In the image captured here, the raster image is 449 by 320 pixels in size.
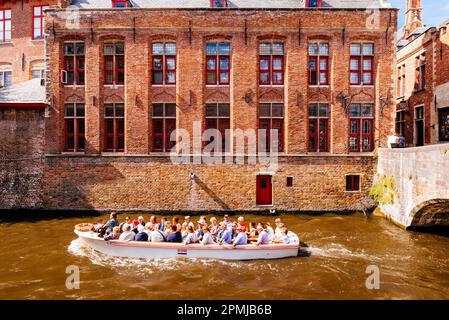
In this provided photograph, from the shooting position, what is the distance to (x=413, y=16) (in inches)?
910

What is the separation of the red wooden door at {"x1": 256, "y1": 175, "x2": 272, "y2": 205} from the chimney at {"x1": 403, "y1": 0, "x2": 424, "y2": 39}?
A: 1678cm

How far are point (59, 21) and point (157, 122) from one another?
6.66m

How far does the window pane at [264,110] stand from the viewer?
1571cm

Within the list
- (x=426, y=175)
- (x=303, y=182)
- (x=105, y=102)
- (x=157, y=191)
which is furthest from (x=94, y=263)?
(x=426, y=175)

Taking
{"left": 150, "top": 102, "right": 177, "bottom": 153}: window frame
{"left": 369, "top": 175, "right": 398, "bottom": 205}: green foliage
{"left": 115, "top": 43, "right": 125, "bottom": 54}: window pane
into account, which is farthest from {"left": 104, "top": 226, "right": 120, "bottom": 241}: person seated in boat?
{"left": 369, "top": 175, "right": 398, "bottom": 205}: green foliage

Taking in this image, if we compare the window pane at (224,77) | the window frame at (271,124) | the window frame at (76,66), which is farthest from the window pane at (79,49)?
the window frame at (271,124)

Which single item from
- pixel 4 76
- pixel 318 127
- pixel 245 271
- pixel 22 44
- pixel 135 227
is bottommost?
pixel 245 271

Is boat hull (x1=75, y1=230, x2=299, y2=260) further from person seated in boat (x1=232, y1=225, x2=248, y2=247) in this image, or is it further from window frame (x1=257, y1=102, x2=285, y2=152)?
window frame (x1=257, y1=102, x2=285, y2=152)

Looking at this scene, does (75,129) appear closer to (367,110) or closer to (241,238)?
(241,238)

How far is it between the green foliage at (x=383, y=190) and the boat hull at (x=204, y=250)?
6422mm

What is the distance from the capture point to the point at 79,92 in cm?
1573

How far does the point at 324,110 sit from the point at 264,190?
4.86 m

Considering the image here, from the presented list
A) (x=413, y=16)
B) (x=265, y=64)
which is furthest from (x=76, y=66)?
(x=413, y=16)
